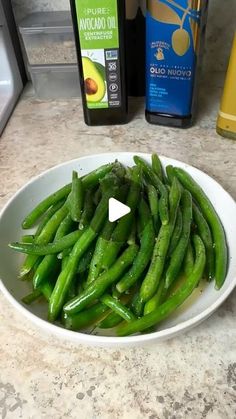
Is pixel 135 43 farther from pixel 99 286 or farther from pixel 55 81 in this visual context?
pixel 99 286

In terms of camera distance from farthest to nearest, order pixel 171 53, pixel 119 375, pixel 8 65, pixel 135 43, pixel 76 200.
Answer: pixel 8 65
pixel 135 43
pixel 171 53
pixel 76 200
pixel 119 375

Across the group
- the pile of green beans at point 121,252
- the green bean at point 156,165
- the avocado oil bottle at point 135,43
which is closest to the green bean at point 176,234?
the pile of green beans at point 121,252

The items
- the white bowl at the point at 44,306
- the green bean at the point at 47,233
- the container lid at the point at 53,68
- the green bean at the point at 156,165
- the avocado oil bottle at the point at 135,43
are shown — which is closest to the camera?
→ the white bowl at the point at 44,306

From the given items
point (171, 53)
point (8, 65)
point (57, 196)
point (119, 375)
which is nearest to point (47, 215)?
point (57, 196)

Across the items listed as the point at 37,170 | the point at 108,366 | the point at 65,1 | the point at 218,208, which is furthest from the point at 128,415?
the point at 65,1

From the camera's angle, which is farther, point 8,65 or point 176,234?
point 8,65

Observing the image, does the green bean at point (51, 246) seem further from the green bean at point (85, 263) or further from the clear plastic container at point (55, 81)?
the clear plastic container at point (55, 81)

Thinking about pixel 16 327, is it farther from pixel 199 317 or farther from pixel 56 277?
pixel 199 317
